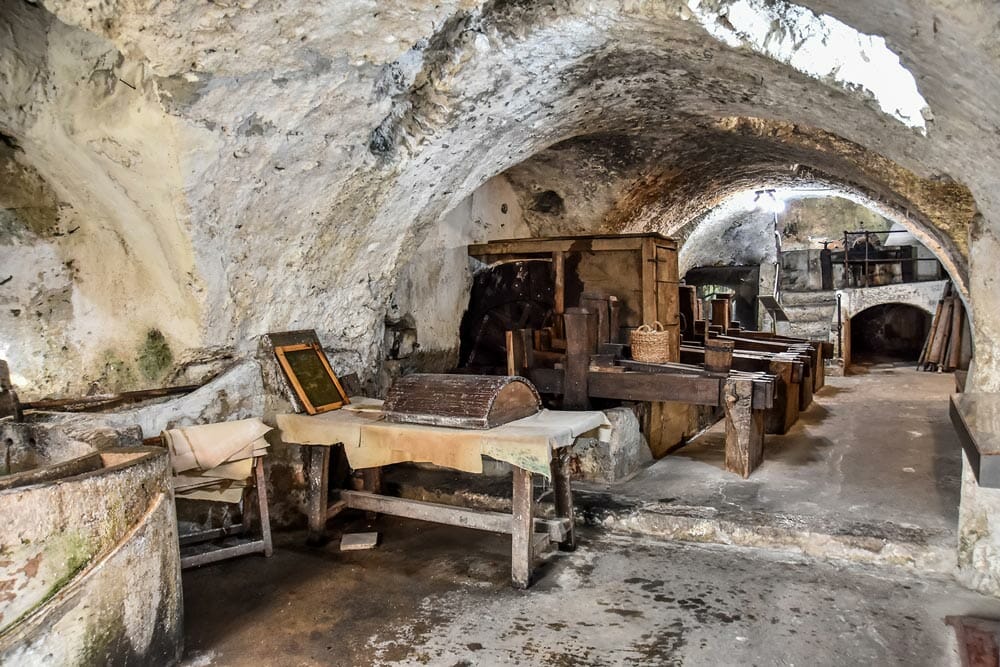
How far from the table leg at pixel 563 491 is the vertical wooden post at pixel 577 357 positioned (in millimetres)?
1266

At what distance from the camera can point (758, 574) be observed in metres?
3.65

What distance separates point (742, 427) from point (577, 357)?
1339mm

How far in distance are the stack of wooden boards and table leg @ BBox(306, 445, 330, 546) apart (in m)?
11.3

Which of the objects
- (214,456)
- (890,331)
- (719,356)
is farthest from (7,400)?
(890,331)

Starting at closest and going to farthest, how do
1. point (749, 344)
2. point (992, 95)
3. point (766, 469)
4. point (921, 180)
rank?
1. point (992, 95)
2. point (921, 180)
3. point (766, 469)
4. point (749, 344)

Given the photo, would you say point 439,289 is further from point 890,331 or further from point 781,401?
point 890,331

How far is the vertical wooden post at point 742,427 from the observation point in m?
A: 4.69

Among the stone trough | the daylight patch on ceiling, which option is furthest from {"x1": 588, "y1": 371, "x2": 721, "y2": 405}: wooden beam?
the stone trough

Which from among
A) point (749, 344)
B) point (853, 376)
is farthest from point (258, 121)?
point (853, 376)

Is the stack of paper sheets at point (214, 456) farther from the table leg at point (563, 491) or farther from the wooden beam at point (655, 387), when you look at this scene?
the wooden beam at point (655, 387)

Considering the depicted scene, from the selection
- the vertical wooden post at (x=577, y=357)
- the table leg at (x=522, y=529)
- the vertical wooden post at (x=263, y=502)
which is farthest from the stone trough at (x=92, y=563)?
the vertical wooden post at (x=577, y=357)

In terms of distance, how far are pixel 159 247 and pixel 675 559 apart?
3553mm

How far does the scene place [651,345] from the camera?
514 cm

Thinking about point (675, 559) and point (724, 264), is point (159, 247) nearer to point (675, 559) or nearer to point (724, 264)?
point (675, 559)
